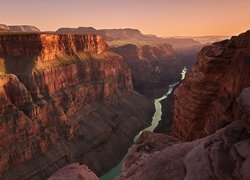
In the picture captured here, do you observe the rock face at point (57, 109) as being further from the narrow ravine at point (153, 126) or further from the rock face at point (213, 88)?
the rock face at point (213, 88)

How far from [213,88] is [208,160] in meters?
22.0

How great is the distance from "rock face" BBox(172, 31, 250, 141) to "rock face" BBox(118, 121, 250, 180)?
12254 mm

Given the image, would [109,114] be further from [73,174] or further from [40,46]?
[73,174]

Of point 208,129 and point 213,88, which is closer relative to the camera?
point 208,129

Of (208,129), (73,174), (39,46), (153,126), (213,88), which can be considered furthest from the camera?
(153,126)

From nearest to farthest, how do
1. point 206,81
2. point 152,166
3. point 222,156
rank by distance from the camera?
point 222,156 < point 152,166 < point 206,81

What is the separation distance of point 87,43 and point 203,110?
73.0m

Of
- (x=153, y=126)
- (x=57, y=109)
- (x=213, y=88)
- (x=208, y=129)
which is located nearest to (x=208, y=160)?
(x=208, y=129)

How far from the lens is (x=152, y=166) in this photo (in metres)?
15.6

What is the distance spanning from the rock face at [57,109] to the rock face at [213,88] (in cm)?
3608

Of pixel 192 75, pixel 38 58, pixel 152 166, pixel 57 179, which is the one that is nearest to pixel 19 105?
pixel 38 58

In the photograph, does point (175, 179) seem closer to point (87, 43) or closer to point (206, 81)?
point (206, 81)

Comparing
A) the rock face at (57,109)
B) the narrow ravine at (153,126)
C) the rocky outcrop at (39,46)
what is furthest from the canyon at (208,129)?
the rocky outcrop at (39,46)

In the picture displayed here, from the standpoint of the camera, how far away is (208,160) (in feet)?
43.1
